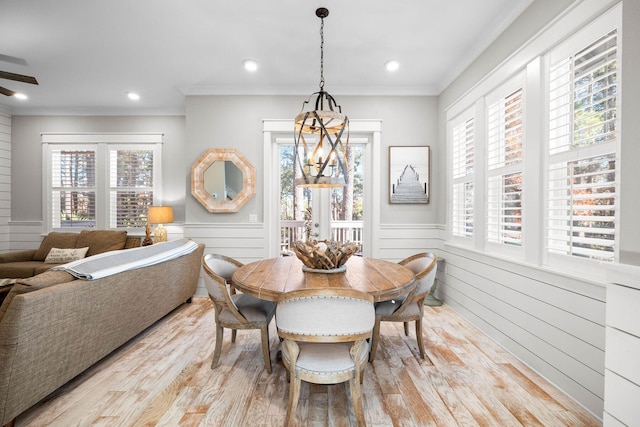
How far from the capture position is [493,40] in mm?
2709

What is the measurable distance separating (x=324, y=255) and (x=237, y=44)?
7.68 ft

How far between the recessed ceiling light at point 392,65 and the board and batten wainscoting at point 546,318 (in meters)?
2.19

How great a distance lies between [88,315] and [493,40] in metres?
3.94

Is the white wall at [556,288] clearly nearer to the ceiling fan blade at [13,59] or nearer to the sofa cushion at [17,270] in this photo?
the ceiling fan blade at [13,59]

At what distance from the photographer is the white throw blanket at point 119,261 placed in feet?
6.32

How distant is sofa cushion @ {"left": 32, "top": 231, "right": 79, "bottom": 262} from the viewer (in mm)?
4312

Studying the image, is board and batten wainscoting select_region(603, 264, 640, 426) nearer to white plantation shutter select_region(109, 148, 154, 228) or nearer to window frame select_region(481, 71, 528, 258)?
window frame select_region(481, 71, 528, 258)

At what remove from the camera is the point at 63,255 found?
4.16m

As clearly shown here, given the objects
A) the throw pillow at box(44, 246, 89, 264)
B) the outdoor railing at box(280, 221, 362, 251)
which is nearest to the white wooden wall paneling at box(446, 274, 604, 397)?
the outdoor railing at box(280, 221, 362, 251)

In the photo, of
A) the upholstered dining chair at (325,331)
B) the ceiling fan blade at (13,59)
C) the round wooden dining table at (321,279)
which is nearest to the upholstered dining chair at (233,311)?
the round wooden dining table at (321,279)

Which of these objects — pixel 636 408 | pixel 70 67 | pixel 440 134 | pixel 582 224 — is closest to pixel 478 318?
pixel 582 224

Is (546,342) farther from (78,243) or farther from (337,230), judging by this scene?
(78,243)

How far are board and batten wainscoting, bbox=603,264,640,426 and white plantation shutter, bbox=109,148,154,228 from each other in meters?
5.36

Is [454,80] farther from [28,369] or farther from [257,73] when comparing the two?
[28,369]
